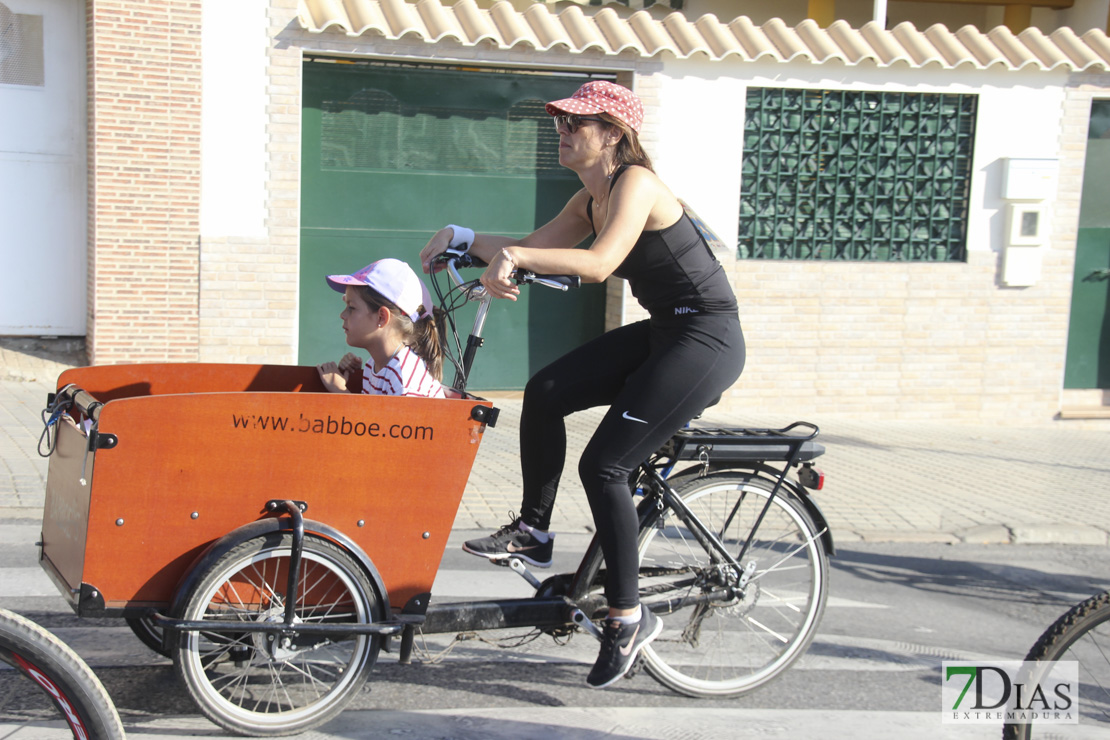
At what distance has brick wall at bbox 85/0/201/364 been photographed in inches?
349

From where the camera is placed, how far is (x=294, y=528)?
121 inches

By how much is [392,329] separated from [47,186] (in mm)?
7257

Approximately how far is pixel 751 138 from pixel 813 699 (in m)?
7.24

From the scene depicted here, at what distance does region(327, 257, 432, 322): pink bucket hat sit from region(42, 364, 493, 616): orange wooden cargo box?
478 mm

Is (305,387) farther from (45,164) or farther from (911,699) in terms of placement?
(45,164)

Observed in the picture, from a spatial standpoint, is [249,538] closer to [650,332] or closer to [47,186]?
[650,332]

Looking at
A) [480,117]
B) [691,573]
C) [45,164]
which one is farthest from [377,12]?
[691,573]

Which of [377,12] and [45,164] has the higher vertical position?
[377,12]

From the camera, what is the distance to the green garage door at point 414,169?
9.71 metres

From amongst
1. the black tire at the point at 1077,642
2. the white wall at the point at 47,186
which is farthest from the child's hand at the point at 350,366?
the white wall at the point at 47,186

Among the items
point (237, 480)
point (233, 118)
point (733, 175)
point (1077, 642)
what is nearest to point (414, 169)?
point (233, 118)

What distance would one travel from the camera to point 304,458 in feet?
10.3

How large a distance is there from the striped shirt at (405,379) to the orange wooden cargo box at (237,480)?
26 centimetres

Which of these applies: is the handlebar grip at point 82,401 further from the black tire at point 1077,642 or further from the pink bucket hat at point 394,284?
the black tire at point 1077,642
